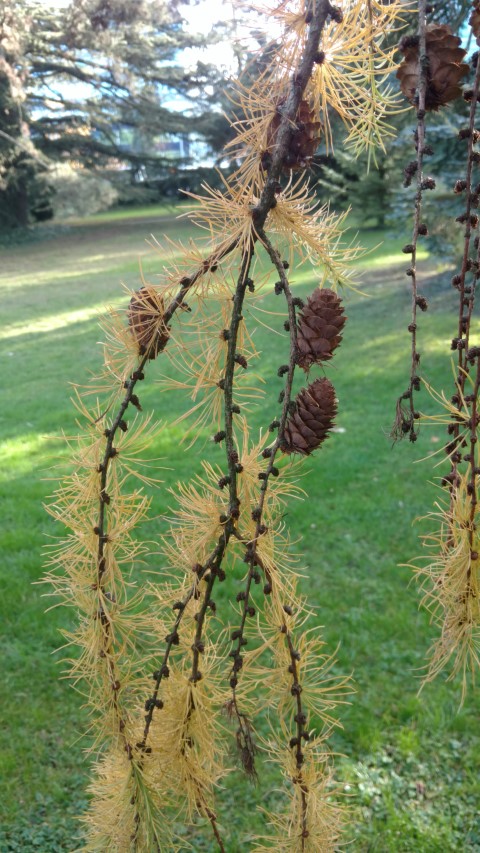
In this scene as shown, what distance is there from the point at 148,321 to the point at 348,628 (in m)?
2.14

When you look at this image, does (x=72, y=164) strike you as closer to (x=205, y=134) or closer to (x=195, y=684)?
(x=205, y=134)

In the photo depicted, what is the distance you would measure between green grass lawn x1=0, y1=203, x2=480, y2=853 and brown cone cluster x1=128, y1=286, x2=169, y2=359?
0.35ft

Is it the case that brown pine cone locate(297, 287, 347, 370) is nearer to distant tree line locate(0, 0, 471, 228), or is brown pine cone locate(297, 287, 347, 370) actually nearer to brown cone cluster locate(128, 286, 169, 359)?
brown cone cluster locate(128, 286, 169, 359)

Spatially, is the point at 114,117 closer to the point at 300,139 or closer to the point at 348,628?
the point at 348,628

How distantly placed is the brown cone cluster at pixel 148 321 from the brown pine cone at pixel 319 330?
0.13m

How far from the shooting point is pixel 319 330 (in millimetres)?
546

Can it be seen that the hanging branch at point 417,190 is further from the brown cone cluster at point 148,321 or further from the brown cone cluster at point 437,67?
the brown cone cluster at point 148,321

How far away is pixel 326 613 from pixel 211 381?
6.96ft

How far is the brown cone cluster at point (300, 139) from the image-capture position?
599 mm

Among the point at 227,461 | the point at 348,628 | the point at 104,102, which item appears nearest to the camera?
the point at 227,461

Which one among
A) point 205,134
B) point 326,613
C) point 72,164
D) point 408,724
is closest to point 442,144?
point 326,613

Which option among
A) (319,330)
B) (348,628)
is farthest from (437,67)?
(348,628)

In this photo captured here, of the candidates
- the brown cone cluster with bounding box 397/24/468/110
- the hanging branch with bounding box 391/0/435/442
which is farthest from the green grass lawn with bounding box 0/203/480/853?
the brown cone cluster with bounding box 397/24/468/110

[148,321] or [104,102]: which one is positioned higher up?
[104,102]
